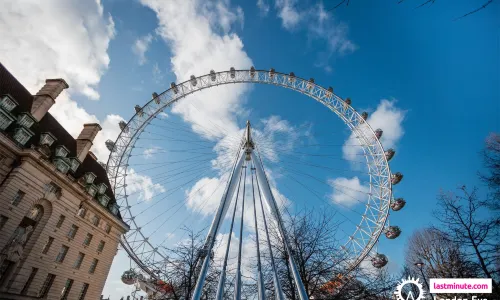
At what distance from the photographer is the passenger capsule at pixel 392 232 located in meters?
28.9

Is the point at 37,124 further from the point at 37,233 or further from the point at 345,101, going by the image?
the point at 345,101

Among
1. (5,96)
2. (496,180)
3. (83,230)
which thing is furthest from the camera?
(83,230)

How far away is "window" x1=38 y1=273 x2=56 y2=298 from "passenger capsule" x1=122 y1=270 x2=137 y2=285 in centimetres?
719

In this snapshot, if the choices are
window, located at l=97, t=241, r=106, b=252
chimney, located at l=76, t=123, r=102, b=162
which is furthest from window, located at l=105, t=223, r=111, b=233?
chimney, located at l=76, t=123, r=102, b=162

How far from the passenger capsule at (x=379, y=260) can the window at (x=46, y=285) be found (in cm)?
3271

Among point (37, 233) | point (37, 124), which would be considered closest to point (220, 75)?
point (37, 124)

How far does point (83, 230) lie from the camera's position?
28500mm

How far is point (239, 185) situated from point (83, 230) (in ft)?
67.6

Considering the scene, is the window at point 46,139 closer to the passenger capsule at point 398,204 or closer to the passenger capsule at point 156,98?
the passenger capsule at point 156,98

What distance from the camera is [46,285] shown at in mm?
23969

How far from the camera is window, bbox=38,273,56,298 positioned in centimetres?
2342

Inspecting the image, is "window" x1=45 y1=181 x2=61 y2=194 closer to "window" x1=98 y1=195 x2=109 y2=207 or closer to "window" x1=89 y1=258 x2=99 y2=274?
"window" x1=98 y1=195 x2=109 y2=207

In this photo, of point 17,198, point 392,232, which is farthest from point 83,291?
point 392,232

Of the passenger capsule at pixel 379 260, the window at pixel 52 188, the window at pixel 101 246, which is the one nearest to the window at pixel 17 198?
the window at pixel 52 188
